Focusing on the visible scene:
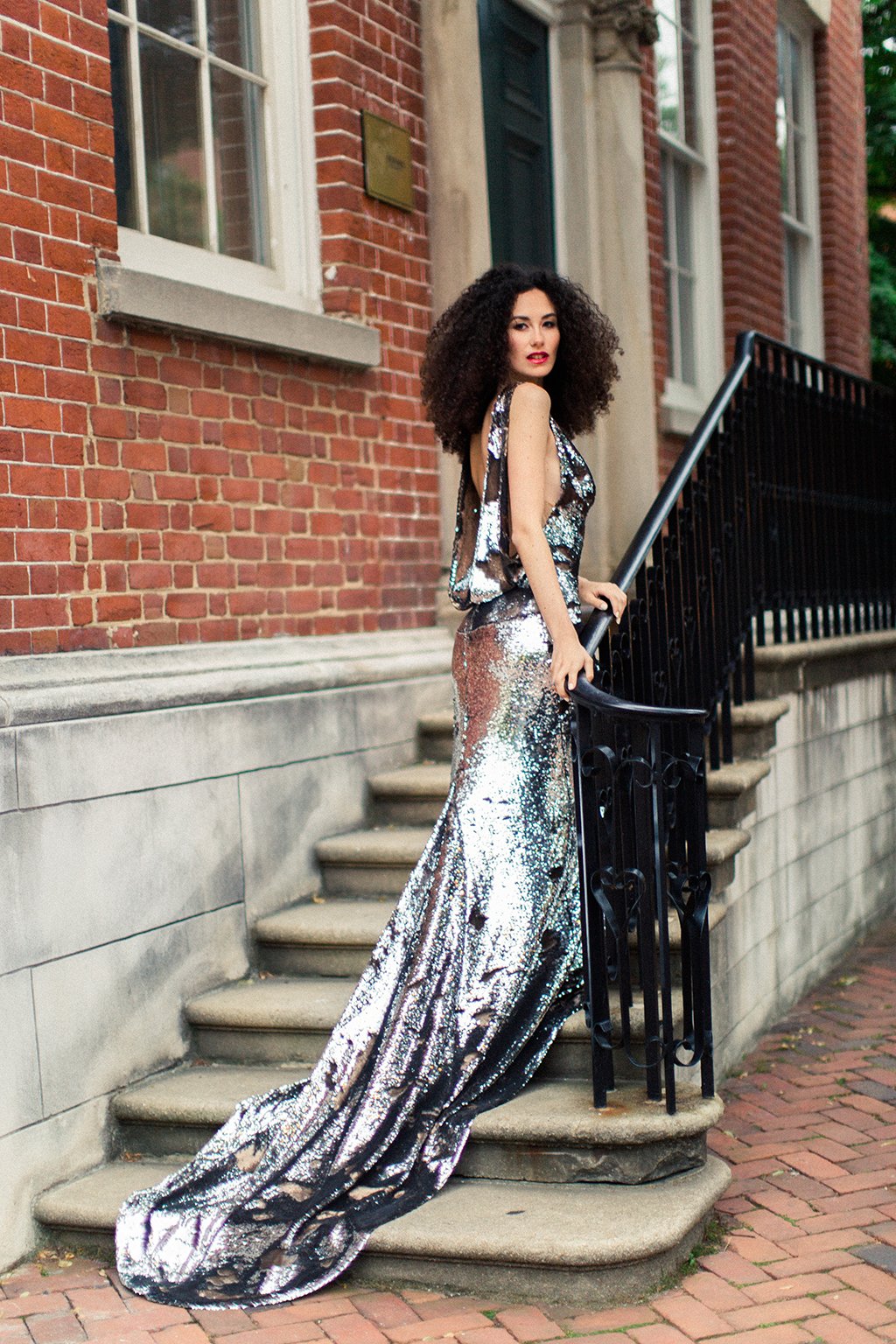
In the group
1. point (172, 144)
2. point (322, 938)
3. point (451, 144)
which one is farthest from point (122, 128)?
point (322, 938)

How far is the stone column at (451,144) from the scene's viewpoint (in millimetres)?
6332

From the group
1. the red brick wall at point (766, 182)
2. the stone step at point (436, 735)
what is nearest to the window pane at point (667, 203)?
the red brick wall at point (766, 182)

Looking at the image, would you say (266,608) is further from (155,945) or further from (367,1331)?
(367,1331)

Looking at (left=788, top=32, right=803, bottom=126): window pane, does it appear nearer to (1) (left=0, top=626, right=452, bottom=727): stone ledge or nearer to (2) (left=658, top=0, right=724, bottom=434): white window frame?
(2) (left=658, top=0, right=724, bottom=434): white window frame

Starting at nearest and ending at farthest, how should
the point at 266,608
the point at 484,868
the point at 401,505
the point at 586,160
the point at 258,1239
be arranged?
1. the point at 258,1239
2. the point at 484,868
3. the point at 266,608
4. the point at 401,505
5. the point at 586,160

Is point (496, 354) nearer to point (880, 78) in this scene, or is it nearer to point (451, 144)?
point (451, 144)

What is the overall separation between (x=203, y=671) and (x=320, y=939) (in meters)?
0.89

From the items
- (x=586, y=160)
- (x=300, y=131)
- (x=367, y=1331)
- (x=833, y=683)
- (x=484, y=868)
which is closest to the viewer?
(x=367, y=1331)

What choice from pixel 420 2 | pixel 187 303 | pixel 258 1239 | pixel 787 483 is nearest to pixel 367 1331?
pixel 258 1239

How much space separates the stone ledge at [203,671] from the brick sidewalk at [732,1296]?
1421mm

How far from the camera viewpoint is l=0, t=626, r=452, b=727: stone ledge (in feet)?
13.9

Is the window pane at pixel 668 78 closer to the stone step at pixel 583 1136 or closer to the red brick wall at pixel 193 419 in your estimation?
the red brick wall at pixel 193 419

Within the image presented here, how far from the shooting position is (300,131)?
579cm

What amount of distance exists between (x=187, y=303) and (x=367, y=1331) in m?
2.96
